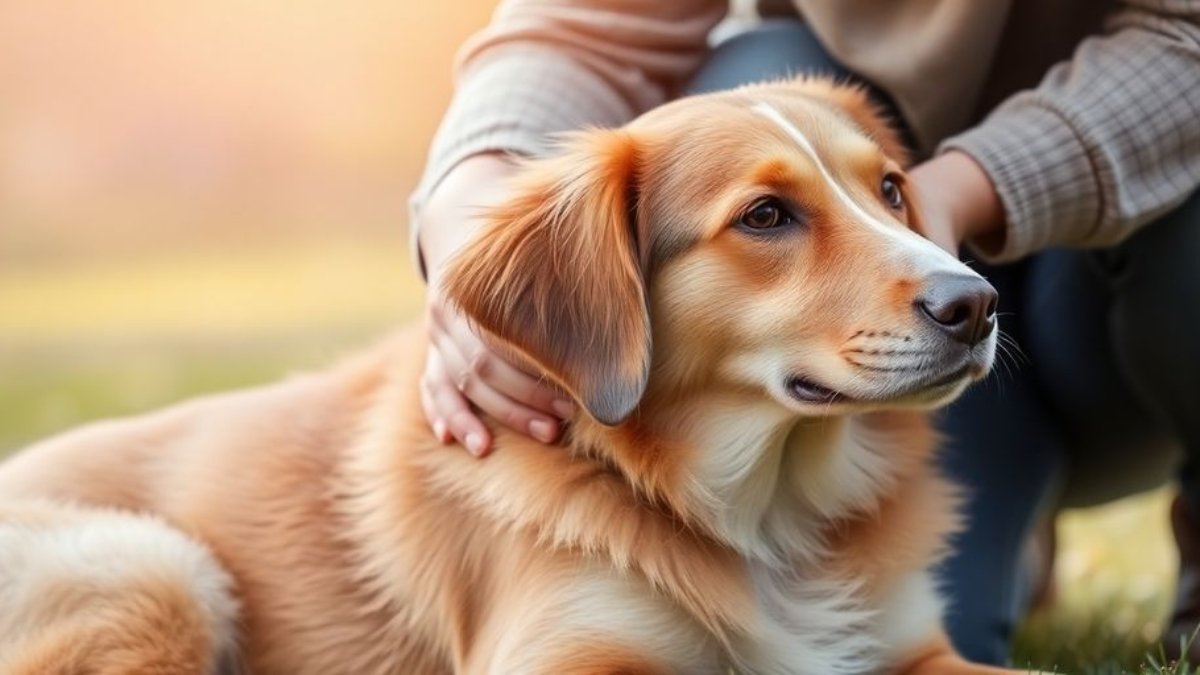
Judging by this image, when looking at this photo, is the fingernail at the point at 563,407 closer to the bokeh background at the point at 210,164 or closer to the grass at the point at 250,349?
the grass at the point at 250,349

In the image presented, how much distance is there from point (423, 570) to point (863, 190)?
104 centimetres

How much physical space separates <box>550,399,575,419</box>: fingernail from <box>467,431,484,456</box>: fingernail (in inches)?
6.0

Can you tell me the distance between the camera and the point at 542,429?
Answer: 289 centimetres

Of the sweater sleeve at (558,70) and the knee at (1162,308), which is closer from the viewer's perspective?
the sweater sleeve at (558,70)

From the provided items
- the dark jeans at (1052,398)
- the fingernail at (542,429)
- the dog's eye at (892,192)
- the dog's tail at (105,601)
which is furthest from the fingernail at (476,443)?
the dark jeans at (1052,398)

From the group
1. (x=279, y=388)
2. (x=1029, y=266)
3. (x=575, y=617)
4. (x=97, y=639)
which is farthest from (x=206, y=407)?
(x=1029, y=266)

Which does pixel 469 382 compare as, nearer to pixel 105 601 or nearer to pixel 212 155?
pixel 105 601

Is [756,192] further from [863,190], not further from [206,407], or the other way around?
[206,407]

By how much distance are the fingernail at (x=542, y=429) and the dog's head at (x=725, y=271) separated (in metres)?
0.17

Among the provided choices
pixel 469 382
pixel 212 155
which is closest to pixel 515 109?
pixel 469 382

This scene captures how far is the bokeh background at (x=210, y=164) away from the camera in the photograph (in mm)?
12508

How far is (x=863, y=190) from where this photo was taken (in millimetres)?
2861

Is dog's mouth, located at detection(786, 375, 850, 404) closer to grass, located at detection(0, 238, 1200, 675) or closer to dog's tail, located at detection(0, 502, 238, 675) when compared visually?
grass, located at detection(0, 238, 1200, 675)

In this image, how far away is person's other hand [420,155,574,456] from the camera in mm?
2893
